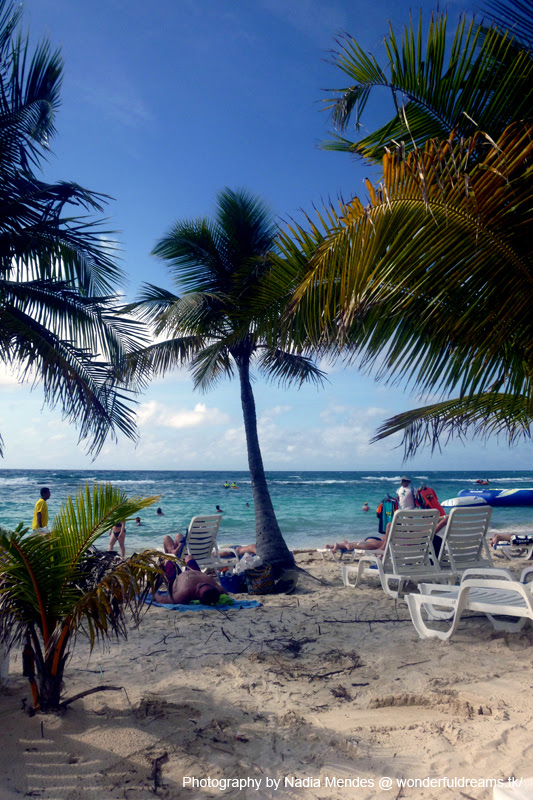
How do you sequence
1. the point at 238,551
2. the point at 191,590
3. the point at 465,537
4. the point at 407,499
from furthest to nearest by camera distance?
the point at 238,551
the point at 407,499
the point at 465,537
the point at 191,590

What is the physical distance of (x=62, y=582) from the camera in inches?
102

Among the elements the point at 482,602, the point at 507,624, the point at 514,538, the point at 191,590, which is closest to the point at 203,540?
the point at 191,590

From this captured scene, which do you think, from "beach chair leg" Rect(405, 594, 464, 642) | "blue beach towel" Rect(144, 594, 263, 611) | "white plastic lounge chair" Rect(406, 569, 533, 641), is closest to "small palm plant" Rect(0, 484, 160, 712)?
"white plastic lounge chair" Rect(406, 569, 533, 641)

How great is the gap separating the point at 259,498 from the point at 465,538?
11.6ft

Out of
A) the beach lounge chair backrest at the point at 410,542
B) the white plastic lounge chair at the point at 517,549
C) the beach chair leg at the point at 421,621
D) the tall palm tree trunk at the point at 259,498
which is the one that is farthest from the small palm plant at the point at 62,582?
the white plastic lounge chair at the point at 517,549

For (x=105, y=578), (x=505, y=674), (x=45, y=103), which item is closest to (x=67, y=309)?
(x=45, y=103)

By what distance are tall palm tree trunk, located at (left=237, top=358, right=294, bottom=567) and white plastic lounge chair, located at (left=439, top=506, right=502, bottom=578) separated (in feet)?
9.11

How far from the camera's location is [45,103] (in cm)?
527

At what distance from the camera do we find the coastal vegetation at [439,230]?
7.98ft

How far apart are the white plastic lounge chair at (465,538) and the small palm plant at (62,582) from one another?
4268mm

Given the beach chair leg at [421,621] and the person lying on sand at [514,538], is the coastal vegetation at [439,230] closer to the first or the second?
→ the beach chair leg at [421,621]

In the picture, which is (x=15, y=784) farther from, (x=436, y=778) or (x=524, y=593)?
(x=524, y=593)

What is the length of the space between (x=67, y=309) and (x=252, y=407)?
3.94m

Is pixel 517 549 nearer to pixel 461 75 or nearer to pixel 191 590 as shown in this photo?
pixel 191 590
